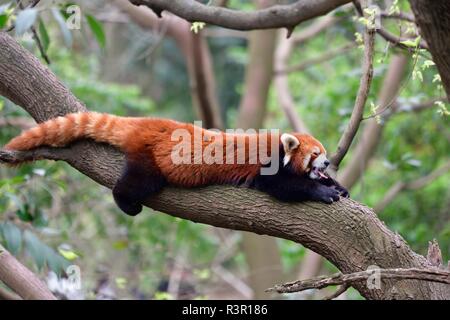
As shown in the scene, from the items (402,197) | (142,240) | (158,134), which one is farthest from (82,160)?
(402,197)

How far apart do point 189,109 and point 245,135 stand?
10.8 metres

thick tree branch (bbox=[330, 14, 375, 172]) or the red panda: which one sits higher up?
thick tree branch (bbox=[330, 14, 375, 172])

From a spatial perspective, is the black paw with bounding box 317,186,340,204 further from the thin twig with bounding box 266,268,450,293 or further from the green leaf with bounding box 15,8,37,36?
the green leaf with bounding box 15,8,37,36

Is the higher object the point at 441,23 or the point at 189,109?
the point at 189,109

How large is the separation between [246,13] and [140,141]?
1.15 m

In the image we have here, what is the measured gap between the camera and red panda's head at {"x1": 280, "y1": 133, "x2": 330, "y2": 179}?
11.3 feet

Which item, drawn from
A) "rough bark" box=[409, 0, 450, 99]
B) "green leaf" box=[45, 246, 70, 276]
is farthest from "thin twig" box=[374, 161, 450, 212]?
"rough bark" box=[409, 0, 450, 99]

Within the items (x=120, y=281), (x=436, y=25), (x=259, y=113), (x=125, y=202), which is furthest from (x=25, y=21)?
(x=259, y=113)

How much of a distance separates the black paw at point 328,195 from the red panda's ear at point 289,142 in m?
0.45

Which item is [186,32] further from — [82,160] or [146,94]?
[146,94]

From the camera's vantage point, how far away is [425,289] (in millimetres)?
2891

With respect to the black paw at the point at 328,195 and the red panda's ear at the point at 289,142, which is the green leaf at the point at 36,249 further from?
the black paw at the point at 328,195

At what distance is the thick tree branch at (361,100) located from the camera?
132 inches

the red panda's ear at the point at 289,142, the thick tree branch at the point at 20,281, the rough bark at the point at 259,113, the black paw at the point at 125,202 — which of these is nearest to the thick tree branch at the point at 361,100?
the red panda's ear at the point at 289,142
